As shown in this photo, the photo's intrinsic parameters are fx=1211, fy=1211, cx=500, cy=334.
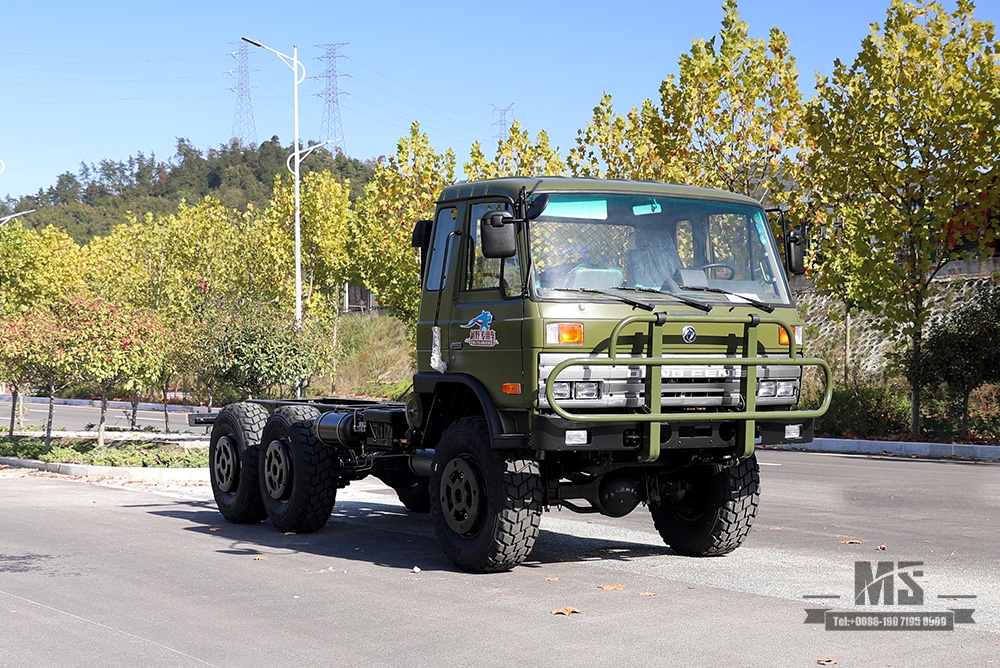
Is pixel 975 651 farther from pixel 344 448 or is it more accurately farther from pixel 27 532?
pixel 27 532

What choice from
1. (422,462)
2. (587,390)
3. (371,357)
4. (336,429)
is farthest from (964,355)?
(371,357)

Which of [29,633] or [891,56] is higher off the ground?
[891,56]

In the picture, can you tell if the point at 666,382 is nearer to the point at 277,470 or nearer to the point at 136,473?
the point at 277,470

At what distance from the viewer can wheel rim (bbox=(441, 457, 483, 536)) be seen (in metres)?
9.18

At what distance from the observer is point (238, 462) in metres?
12.4

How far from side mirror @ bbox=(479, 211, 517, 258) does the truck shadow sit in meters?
2.60

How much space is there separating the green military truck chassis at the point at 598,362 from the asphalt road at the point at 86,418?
21483mm

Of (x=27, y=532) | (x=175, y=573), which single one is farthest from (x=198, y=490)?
(x=175, y=573)

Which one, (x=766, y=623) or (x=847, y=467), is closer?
(x=766, y=623)

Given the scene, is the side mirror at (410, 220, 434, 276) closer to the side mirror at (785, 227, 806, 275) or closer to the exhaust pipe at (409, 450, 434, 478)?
the exhaust pipe at (409, 450, 434, 478)

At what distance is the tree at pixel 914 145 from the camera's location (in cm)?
2367

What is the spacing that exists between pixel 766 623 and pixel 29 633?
4.44 metres

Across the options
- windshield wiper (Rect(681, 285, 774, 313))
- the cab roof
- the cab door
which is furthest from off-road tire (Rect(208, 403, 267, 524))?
windshield wiper (Rect(681, 285, 774, 313))

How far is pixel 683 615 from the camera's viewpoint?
7609mm
